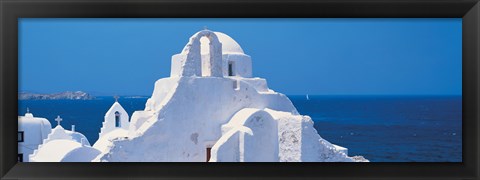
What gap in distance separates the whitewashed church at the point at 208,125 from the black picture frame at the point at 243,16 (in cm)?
717

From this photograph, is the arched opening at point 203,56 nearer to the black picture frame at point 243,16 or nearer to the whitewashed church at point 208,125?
the whitewashed church at point 208,125

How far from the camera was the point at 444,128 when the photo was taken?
47.5 m

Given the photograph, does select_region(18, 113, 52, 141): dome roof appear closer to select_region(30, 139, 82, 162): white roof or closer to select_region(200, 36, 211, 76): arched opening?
select_region(30, 139, 82, 162): white roof

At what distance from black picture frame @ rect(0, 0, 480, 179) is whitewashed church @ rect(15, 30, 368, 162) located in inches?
282

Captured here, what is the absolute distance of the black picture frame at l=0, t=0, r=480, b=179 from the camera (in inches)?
154

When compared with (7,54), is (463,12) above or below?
above

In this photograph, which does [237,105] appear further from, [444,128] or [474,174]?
[444,128]

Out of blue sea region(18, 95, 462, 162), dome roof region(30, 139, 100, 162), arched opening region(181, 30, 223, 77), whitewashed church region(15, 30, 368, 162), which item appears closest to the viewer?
dome roof region(30, 139, 100, 162)

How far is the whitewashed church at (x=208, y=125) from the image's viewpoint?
12.1 m

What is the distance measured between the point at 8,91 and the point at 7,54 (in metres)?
0.28

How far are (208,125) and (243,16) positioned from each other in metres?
9.36

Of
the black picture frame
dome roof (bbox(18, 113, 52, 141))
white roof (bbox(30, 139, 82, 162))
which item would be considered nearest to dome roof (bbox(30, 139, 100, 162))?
→ white roof (bbox(30, 139, 82, 162))

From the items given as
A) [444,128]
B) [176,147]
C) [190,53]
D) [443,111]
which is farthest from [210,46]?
[443,111]

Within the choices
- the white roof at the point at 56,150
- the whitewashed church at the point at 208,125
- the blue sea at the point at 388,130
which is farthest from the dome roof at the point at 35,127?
the blue sea at the point at 388,130
